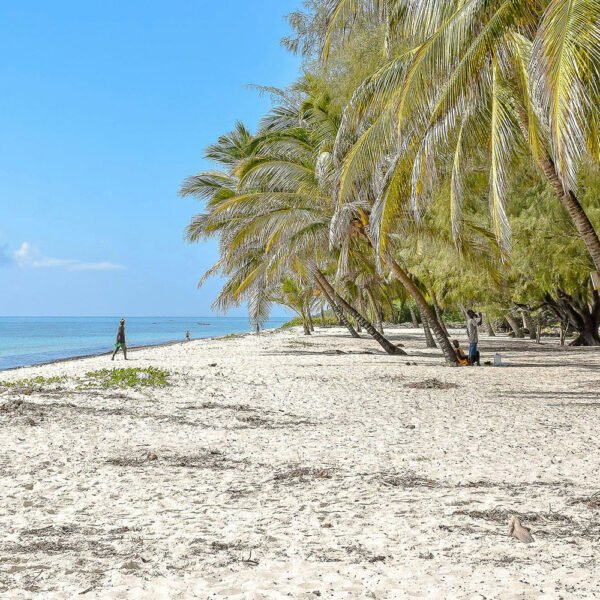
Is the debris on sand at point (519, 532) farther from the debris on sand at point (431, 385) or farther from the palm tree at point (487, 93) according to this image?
the debris on sand at point (431, 385)

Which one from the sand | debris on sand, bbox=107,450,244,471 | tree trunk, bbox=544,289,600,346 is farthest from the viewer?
tree trunk, bbox=544,289,600,346

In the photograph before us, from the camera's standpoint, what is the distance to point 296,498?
4832 millimetres

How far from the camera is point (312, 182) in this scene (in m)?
17.8

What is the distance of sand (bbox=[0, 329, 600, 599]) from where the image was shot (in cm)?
338

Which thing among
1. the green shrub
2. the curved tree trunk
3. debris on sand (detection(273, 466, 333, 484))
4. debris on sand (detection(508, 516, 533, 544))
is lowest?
debris on sand (detection(508, 516, 533, 544))

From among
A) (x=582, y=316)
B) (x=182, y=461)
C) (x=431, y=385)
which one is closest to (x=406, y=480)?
(x=182, y=461)

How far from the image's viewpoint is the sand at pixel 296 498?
3.38m

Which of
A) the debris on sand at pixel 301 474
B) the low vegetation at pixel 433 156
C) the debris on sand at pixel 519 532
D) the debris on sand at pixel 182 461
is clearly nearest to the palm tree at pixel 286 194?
the low vegetation at pixel 433 156

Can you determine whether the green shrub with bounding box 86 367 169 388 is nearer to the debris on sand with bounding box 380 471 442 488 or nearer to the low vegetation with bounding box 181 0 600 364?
the low vegetation with bounding box 181 0 600 364

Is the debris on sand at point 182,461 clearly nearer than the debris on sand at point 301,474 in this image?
No

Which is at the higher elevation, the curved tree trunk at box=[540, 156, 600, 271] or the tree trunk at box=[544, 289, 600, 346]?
the curved tree trunk at box=[540, 156, 600, 271]

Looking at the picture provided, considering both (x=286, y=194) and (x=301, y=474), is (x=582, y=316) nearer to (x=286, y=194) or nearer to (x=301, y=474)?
(x=286, y=194)

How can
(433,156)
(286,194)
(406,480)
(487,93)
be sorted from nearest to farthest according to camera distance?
(406,480)
(433,156)
(487,93)
(286,194)

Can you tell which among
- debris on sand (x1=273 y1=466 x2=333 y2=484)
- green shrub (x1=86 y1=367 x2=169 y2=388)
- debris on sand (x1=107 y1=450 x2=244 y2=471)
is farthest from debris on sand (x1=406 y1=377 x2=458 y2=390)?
debris on sand (x1=273 y1=466 x2=333 y2=484)
